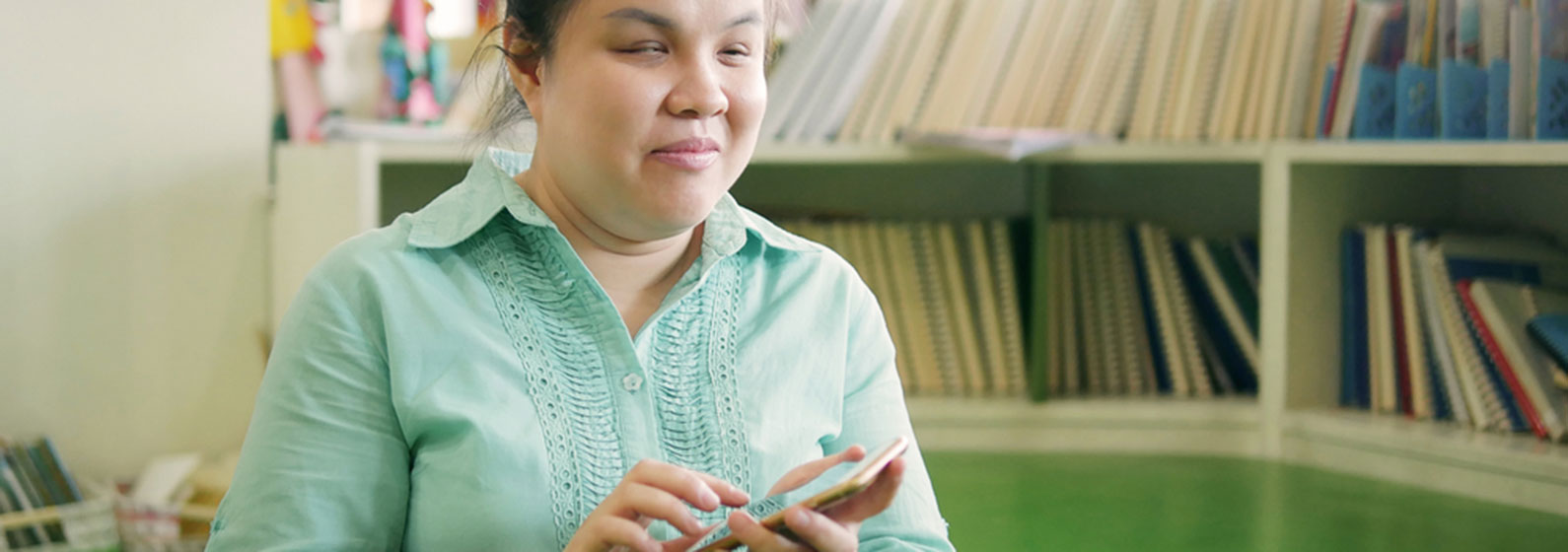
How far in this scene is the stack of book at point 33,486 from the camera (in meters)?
1.93

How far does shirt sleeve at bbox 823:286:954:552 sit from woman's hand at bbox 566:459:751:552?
23cm

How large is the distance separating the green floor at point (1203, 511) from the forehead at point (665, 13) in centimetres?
96

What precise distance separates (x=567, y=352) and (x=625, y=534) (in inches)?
7.6

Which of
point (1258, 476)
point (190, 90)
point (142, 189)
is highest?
point (190, 90)

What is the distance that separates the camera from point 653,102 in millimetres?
947

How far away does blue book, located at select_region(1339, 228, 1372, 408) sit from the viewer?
2209 millimetres

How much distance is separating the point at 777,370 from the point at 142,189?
1.44 meters

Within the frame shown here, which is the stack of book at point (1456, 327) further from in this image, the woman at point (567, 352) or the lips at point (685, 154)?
the lips at point (685, 154)

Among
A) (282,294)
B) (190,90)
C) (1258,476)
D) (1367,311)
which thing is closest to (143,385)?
(282,294)

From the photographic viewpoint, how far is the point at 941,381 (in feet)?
8.00

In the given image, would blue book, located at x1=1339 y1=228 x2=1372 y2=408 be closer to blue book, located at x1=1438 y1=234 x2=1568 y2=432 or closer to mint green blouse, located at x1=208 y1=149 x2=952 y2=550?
blue book, located at x1=1438 y1=234 x2=1568 y2=432

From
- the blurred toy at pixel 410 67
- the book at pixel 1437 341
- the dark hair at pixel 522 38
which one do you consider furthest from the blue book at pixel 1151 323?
the dark hair at pixel 522 38

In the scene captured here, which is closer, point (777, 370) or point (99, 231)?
point (777, 370)

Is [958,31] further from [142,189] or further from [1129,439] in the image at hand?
[142,189]
